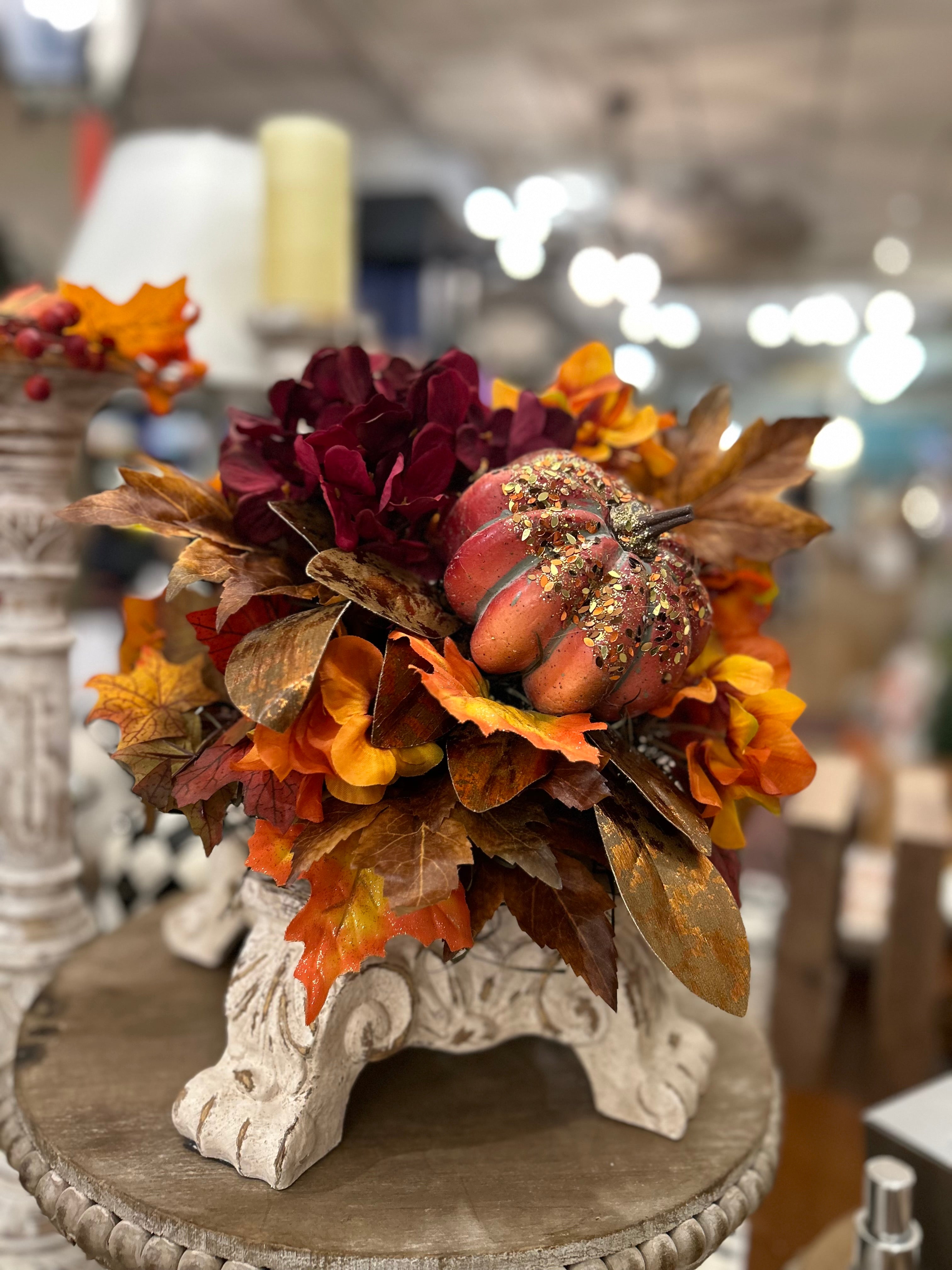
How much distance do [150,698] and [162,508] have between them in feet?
0.37

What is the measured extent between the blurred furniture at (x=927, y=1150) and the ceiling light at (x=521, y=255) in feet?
11.2

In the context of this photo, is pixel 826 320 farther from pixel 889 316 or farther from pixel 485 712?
pixel 485 712

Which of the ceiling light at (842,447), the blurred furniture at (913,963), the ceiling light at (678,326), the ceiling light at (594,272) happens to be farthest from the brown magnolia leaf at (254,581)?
the ceiling light at (842,447)

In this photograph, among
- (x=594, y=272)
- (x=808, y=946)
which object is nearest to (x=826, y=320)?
(x=594, y=272)

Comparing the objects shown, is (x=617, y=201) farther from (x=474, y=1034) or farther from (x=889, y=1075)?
(x=474, y=1034)

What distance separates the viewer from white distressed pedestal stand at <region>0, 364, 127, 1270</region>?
2.47 ft

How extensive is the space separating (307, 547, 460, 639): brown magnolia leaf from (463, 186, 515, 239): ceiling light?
3.39m

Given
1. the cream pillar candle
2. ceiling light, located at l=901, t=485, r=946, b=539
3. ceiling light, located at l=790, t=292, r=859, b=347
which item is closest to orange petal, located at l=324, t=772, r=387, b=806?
the cream pillar candle

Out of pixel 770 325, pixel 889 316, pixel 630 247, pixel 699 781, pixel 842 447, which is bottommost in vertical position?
pixel 842 447

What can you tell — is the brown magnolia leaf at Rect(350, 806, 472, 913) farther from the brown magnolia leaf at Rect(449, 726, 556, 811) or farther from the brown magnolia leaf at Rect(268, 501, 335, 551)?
the brown magnolia leaf at Rect(268, 501, 335, 551)

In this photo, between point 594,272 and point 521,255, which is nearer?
point 594,272

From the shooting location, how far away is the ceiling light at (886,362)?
455 cm

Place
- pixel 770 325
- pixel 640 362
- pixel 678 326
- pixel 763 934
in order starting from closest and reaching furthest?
pixel 763 934, pixel 640 362, pixel 678 326, pixel 770 325

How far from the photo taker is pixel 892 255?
177 inches
